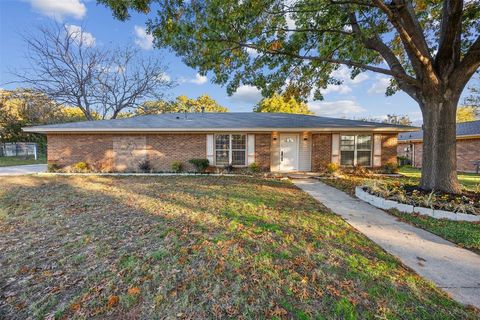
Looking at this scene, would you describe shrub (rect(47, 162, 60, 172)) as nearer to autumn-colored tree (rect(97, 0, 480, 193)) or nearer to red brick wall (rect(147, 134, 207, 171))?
red brick wall (rect(147, 134, 207, 171))

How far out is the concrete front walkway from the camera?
2652mm

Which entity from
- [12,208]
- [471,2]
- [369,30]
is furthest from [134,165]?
[471,2]

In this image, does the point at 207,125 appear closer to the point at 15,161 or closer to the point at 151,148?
the point at 151,148

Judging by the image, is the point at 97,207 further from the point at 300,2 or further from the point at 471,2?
the point at 471,2

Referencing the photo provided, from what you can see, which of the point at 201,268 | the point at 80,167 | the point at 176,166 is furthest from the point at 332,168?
the point at 80,167

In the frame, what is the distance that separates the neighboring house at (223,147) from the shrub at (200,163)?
0.43 m

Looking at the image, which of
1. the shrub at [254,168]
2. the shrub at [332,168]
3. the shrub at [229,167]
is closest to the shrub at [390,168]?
the shrub at [332,168]

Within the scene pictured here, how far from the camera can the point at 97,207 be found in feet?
18.9

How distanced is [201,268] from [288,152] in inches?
414

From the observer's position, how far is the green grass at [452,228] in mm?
3914

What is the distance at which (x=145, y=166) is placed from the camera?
12.6 metres

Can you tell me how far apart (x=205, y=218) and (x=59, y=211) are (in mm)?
3588

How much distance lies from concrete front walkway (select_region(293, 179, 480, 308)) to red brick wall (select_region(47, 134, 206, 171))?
28.2ft

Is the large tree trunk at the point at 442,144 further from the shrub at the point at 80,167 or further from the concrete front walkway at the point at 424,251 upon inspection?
the shrub at the point at 80,167
